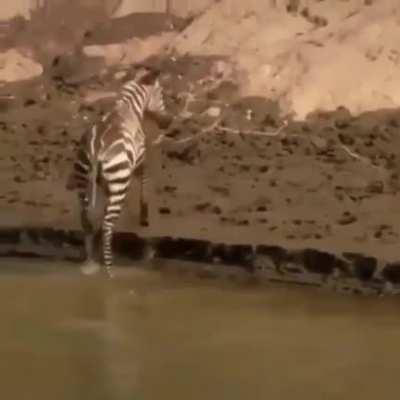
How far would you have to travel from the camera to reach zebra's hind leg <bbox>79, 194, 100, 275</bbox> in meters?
3.68

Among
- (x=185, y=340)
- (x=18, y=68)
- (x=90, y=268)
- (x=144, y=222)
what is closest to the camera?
(x=185, y=340)

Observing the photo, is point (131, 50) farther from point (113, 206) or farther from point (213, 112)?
point (113, 206)

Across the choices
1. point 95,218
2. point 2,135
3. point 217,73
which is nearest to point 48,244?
point 95,218

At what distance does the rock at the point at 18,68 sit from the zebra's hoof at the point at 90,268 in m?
0.70

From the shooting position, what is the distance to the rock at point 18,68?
4.10 metres

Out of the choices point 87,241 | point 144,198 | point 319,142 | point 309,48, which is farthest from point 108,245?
point 309,48

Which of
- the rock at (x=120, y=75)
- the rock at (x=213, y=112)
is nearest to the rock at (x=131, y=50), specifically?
the rock at (x=120, y=75)

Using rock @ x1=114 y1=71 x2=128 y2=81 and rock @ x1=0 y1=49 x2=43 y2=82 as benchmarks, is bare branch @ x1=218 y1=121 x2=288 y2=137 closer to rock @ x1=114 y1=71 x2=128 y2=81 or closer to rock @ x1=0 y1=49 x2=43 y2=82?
rock @ x1=114 y1=71 x2=128 y2=81

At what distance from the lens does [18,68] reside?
4113mm

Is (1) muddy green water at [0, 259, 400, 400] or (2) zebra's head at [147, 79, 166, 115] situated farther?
(2) zebra's head at [147, 79, 166, 115]

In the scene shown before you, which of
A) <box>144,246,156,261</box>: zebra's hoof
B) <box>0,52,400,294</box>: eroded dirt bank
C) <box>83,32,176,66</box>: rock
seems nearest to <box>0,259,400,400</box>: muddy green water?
<box>144,246,156,261</box>: zebra's hoof

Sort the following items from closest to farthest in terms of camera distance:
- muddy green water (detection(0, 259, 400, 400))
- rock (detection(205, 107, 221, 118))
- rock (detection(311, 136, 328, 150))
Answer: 1. muddy green water (detection(0, 259, 400, 400))
2. rock (detection(311, 136, 328, 150))
3. rock (detection(205, 107, 221, 118))

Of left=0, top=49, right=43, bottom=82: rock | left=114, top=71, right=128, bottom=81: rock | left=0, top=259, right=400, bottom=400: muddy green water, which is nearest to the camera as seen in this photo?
left=0, top=259, right=400, bottom=400: muddy green water

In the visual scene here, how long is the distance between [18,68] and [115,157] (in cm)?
53
